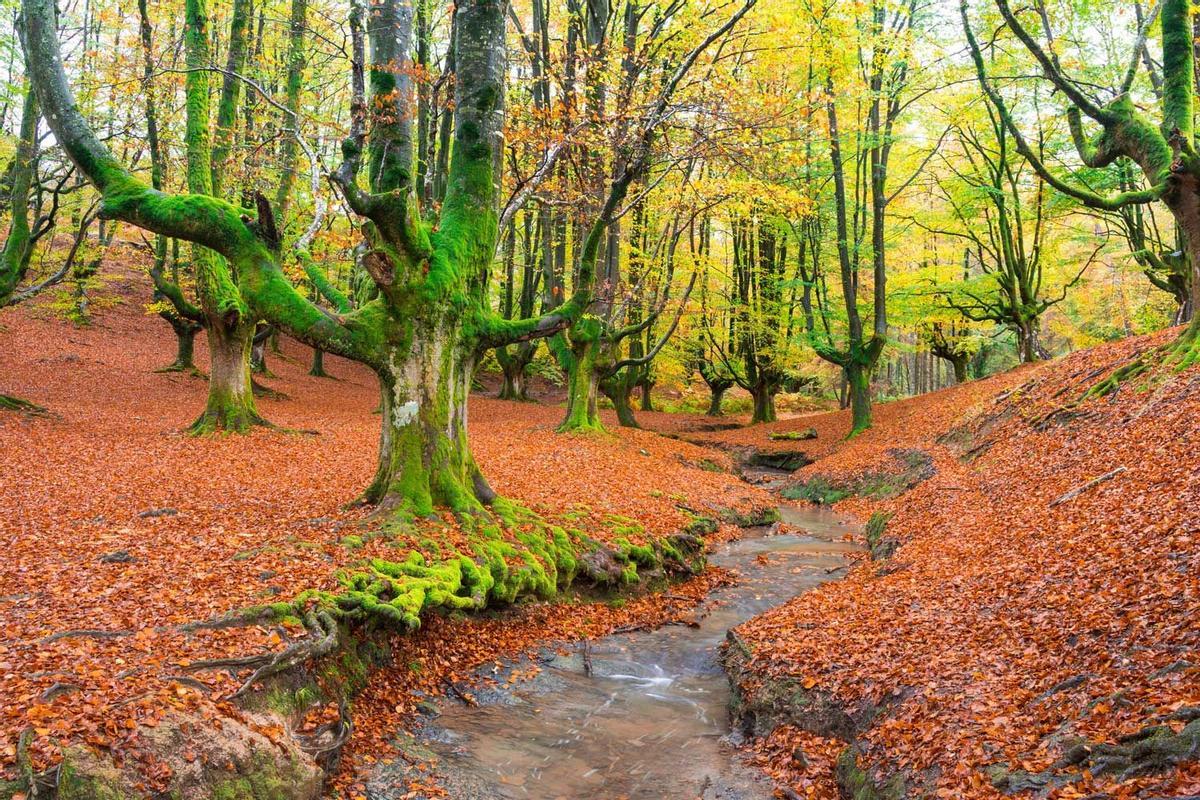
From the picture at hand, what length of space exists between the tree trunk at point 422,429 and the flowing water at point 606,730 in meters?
2.52

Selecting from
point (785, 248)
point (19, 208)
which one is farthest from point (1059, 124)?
point (19, 208)

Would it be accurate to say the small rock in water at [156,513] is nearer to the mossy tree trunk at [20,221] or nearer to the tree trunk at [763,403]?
the mossy tree trunk at [20,221]

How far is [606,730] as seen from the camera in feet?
21.3

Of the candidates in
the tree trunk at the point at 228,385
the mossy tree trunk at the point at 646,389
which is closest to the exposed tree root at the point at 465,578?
the tree trunk at the point at 228,385

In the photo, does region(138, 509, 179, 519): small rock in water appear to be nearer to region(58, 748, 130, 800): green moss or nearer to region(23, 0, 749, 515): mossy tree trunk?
region(23, 0, 749, 515): mossy tree trunk

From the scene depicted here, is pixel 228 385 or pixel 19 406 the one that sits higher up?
pixel 228 385

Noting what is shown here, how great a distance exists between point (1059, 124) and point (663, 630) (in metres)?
21.9

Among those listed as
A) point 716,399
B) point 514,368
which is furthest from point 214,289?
point 716,399

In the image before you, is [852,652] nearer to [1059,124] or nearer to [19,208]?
[19,208]

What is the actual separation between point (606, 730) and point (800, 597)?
12.3 ft

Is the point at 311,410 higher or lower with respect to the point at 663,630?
higher

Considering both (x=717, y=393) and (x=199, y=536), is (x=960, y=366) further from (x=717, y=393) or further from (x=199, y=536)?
(x=199, y=536)

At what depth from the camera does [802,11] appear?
14.8 metres

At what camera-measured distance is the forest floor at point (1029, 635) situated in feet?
13.3
